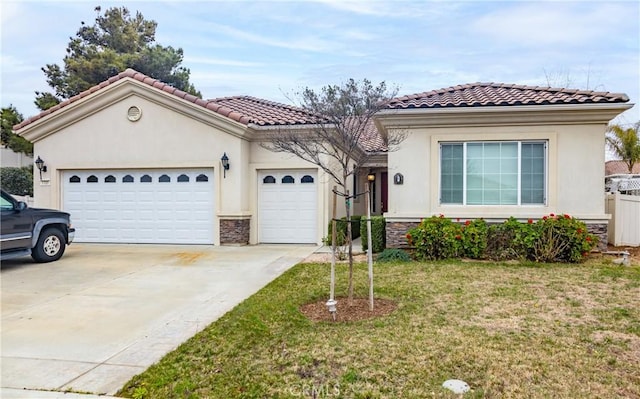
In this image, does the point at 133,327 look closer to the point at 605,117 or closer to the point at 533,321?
the point at 533,321

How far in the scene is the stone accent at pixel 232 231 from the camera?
1341 cm

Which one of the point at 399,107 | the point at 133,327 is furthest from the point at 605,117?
the point at 133,327

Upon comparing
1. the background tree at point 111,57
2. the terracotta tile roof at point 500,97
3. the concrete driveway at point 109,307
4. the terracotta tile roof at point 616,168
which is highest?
the background tree at point 111,57

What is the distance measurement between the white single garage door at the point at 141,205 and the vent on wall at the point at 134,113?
1628 millimetres

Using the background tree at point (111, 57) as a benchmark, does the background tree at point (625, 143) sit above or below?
below

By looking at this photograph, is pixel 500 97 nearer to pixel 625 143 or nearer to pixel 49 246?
pixel 49 246

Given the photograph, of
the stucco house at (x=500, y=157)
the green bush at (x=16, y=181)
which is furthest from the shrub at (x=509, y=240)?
the green bush at (x=16, y=181)

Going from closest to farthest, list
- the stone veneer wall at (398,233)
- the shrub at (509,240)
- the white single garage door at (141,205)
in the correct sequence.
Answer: the shrub at (509,240), the stone veneer wall at (398,233), the white single garage door at (141,205)

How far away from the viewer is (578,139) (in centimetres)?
1112

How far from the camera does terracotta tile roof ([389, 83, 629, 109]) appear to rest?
10.7 metres

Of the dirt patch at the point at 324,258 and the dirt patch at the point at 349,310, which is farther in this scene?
the dirt patch at the point at 324,258

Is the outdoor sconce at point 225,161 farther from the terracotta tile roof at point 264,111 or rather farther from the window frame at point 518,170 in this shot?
the window frame at point 518,170

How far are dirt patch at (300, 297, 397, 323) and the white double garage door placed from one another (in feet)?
23.1

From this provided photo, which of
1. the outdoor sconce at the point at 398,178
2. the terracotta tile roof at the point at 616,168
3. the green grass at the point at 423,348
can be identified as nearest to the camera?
the green grass at the point at 423,348
